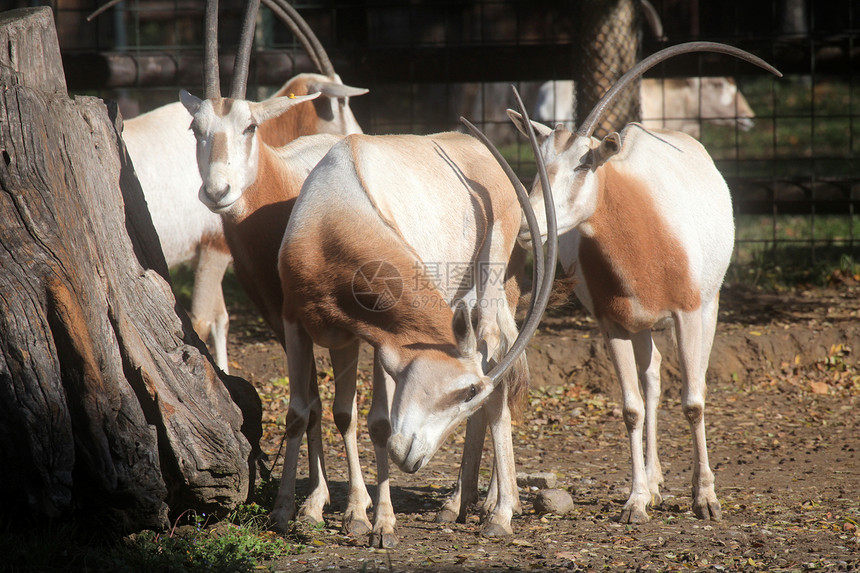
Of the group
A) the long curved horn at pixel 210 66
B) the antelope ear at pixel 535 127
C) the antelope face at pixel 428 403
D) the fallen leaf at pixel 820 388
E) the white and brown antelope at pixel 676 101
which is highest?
the white and brown antelope at pixel 676 101

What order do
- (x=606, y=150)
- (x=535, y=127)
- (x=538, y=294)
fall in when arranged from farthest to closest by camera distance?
(x=535, y=127) < (x=606, y=150) < (x=538, y=294)

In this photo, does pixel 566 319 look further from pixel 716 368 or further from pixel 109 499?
pixel 109 499

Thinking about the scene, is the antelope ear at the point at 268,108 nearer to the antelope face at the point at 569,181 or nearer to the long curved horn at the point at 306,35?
the antelope face at the point at 569,181

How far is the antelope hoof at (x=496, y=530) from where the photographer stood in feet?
12.6

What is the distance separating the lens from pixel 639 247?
167 inches

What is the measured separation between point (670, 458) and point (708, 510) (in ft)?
3.82

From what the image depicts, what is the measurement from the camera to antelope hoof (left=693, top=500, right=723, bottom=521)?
13.4ft

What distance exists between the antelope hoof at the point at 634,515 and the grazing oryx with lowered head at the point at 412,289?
1.54 feet

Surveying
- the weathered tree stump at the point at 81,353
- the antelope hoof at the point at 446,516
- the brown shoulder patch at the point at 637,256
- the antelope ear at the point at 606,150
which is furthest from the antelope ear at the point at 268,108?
the antelope hoof at the point at 446,516

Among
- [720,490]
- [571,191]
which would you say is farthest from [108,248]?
[720,490]

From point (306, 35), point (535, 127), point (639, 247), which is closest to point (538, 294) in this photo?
point (639, 247)

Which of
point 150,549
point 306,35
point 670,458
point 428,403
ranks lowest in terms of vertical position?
point 670,458

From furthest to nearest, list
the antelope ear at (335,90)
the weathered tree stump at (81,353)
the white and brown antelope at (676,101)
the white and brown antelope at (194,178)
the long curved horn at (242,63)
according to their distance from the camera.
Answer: the white and brown antelope at (676,101) < the white and brown antelope at (194,178) < the antelope ear at (335,90) < the long curved horn at (242,63) < the weathered tree stump at (81,353)

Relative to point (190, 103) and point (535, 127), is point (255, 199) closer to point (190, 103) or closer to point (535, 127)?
point (190, 103)
